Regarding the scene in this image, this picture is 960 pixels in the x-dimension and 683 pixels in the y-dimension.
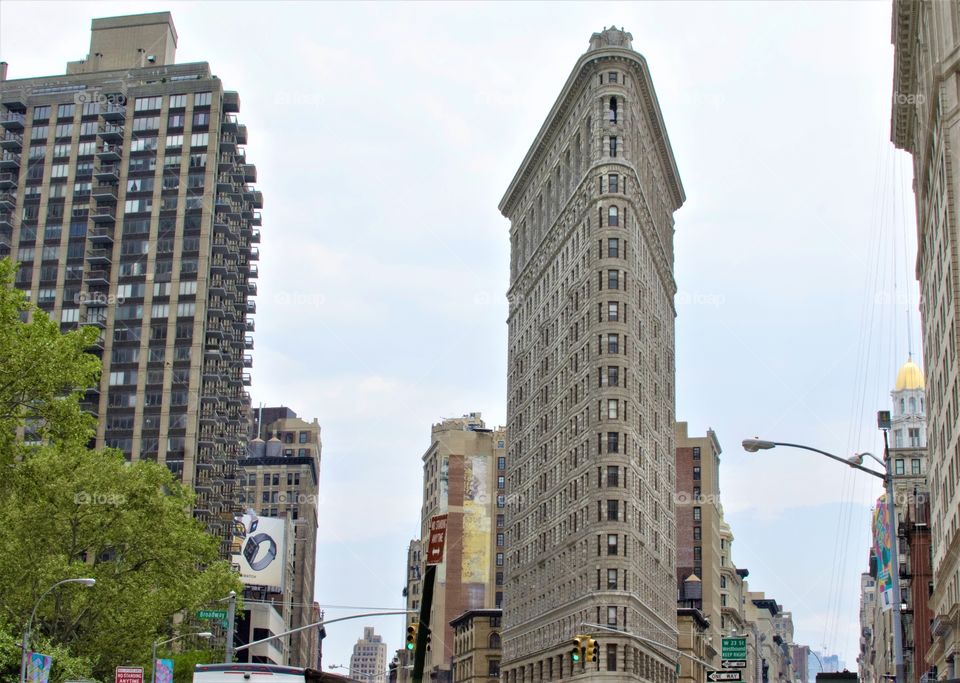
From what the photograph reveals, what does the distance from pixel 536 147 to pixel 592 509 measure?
156 feet

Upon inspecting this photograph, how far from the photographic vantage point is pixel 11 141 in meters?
145

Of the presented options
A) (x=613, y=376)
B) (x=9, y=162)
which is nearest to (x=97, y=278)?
(x=9, y=162)

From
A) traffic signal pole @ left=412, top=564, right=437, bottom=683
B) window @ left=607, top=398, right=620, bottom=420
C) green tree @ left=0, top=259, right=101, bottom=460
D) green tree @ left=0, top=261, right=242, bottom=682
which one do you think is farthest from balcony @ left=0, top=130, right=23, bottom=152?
traffic signal pole @ left=412, top=564, right=437, bottom=683

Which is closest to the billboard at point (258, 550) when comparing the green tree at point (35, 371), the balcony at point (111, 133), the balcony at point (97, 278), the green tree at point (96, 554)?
the balcony at point (97, 278)

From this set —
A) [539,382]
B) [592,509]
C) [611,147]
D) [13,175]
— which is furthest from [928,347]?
[13,175]

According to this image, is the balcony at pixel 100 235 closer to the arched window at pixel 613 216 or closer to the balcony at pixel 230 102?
the balcony at pixel 230 102

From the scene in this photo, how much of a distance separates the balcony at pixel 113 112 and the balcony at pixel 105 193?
8.34 m

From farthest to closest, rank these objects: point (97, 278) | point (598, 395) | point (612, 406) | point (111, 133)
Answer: point (111, 133) < point (97, 278) < point (598, 395) < point (612, 406)

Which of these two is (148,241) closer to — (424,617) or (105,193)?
(105,193)

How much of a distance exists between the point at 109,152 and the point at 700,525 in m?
93.6

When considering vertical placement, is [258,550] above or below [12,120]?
below

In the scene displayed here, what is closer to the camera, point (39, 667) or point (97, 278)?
point (39, 667)

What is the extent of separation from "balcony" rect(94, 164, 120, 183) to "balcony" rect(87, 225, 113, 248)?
17.7 ft

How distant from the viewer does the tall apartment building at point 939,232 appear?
193 ft
